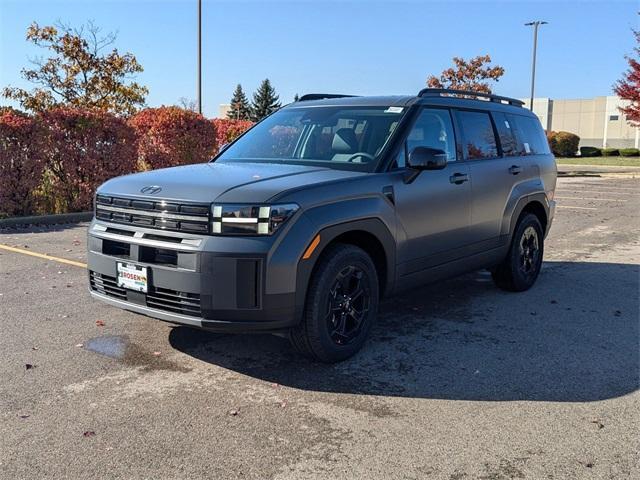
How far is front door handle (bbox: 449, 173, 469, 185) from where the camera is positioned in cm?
542

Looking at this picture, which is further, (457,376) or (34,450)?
(457,376)

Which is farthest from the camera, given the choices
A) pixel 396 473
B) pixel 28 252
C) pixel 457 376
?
pixel 28 252

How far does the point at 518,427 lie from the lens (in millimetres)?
3553

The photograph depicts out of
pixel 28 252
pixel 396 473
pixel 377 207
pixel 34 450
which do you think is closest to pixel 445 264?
pixel 377 207

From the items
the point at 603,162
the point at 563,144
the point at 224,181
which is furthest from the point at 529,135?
the point at 563,144

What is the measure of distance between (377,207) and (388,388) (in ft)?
4.23

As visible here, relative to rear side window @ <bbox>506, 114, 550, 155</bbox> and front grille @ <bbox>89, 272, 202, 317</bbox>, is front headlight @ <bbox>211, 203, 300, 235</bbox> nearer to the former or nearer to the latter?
front grille @ <bbox>89, 272, 202, 317</bbox>

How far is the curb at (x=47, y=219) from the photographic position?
10.9 metres

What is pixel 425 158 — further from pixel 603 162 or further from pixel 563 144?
pixel 563 144

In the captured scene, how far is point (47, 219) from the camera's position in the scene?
11414 millimetres

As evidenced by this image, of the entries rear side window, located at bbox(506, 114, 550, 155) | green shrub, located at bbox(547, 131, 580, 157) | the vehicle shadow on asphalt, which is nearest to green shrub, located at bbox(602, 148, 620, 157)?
green shrub, located at bbox(547, 131, 580, 157)

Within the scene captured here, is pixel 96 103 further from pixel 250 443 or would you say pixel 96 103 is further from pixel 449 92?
pixel 250 443

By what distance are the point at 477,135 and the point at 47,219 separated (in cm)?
840

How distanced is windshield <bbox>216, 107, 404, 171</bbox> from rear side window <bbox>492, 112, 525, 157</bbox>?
1688 millimetres
